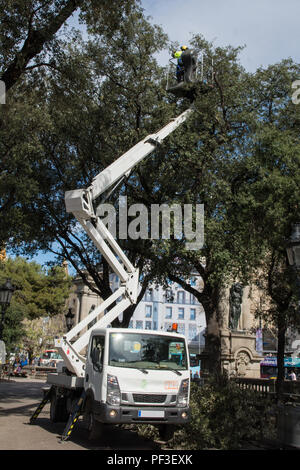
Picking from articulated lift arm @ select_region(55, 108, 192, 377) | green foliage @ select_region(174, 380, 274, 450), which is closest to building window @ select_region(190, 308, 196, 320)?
articulated lift arm @ select_region(55, 108, 192, 377)

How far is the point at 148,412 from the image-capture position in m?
8.96

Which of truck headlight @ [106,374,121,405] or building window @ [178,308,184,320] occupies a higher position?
building window @ [178,308,184,320]

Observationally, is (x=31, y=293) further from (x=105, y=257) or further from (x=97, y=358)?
(x=97, y=358)

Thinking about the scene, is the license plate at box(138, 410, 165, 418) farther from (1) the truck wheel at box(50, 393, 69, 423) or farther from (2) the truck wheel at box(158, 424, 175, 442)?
(1) the truck wheel at box(50, 393, 69, 423)

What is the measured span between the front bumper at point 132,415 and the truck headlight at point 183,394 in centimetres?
13

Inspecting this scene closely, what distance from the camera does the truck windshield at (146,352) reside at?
9344mm

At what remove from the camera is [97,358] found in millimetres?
9688

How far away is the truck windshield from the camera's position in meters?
9.34

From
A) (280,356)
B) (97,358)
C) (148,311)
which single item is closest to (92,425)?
(97,358)

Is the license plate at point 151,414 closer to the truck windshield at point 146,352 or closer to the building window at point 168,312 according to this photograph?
the truck windshield at point 146,352

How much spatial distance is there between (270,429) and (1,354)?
11.3 metres

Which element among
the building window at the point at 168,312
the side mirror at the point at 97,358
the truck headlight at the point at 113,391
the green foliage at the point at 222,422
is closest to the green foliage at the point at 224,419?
the green foliage at the point at 222,422

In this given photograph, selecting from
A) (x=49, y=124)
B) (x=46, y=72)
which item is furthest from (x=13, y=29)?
(x=49, y=124)

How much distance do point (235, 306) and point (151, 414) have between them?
2536cm
